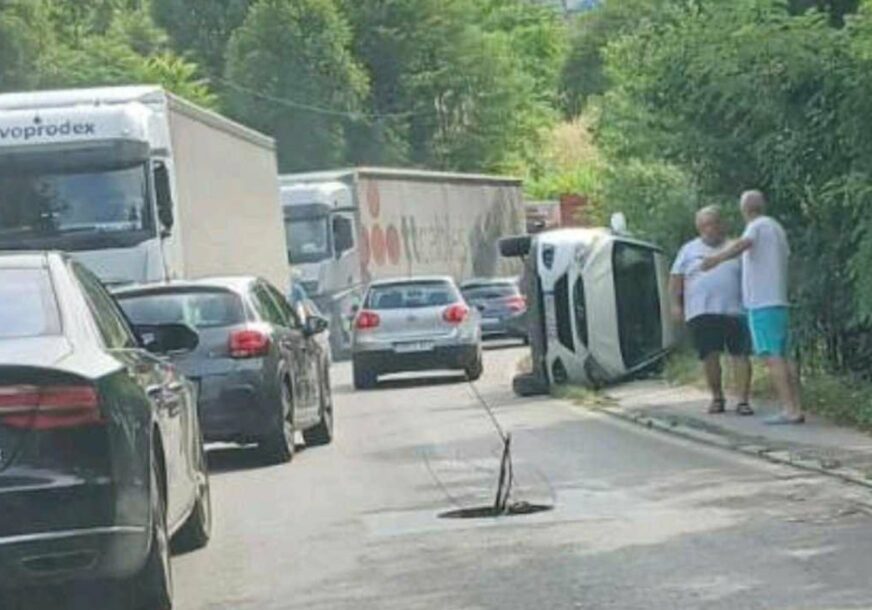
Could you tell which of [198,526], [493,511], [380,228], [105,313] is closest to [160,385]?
[105,313]

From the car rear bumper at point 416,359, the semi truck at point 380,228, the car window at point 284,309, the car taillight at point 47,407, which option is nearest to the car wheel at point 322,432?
the car window at point 284,309

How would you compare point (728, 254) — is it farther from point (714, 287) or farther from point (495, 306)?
point (495, 306)

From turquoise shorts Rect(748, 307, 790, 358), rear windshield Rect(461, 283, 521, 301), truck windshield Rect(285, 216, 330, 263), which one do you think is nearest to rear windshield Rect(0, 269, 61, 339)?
turquoise shorts Rect(748, 307, 790, 358)

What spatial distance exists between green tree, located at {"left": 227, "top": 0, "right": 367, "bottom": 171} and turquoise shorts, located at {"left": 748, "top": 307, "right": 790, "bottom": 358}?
2131 inches

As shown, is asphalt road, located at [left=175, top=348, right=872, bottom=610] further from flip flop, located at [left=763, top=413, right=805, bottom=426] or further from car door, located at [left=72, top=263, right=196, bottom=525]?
flip flop, located at [left=763, top=413, right=805, bottom=426]

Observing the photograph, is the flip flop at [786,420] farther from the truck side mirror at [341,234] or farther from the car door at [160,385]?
the truck side mirror at [341,234]

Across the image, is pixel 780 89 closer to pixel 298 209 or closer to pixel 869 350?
pixel 869 350

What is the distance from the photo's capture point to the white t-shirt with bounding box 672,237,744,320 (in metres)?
17.9

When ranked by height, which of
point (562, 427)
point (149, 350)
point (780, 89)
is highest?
point (780, 89)

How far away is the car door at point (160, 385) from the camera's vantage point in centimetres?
909

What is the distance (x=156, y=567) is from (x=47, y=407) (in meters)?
1.16

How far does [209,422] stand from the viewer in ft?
51.9

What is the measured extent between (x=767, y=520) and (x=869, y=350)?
6.94m

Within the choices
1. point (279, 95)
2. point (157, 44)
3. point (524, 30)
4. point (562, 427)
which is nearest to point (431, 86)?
point (279, 95)
